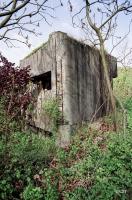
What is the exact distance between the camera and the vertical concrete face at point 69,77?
33.9ft

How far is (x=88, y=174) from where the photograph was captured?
6570mm

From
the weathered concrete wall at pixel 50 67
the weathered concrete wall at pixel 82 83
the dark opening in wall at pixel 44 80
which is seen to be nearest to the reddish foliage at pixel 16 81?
the weathered concrete wall at pixel 50 67

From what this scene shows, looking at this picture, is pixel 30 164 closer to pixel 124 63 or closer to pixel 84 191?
pixel 84 191

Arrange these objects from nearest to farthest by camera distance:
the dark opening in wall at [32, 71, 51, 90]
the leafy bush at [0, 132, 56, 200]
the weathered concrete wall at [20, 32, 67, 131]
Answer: the leafy bush at [0, 132, 56, 200] → the weathered concrete wall at [20, 32, 67, 131] → the dark opening in wall at [32, 71, 51, 90]

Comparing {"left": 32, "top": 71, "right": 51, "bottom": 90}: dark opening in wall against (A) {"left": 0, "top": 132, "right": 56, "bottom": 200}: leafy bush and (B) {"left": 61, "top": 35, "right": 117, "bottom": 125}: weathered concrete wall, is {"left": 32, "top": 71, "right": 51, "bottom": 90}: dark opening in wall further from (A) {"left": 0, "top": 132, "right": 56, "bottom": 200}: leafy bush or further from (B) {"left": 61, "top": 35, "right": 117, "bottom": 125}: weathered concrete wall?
(A) {"left": 0, "top": 132, "right": 56, "bottom": 200}: leafy bush

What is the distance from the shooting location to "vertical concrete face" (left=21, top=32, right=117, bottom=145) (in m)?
10.3

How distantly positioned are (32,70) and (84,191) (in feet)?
21.8

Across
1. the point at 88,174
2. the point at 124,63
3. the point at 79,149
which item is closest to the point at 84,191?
the point at 88,174

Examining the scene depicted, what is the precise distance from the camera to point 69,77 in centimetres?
1038

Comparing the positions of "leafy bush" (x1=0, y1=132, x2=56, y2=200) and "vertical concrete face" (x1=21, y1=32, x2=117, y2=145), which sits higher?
"vertical concrete face" (x1=21, y1=32, x2=117, y2=145)

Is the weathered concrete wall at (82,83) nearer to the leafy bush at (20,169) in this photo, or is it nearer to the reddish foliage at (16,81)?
the reddish foliage at (16,81)

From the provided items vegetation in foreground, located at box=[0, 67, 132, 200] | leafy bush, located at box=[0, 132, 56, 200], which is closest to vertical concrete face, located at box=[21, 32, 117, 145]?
leafy bush, located at box=[0, 132, 56, 200]

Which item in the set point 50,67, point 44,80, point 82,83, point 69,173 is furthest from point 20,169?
point 44,80

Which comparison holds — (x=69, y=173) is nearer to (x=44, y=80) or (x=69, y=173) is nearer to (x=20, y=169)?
(x=20, y=169)
